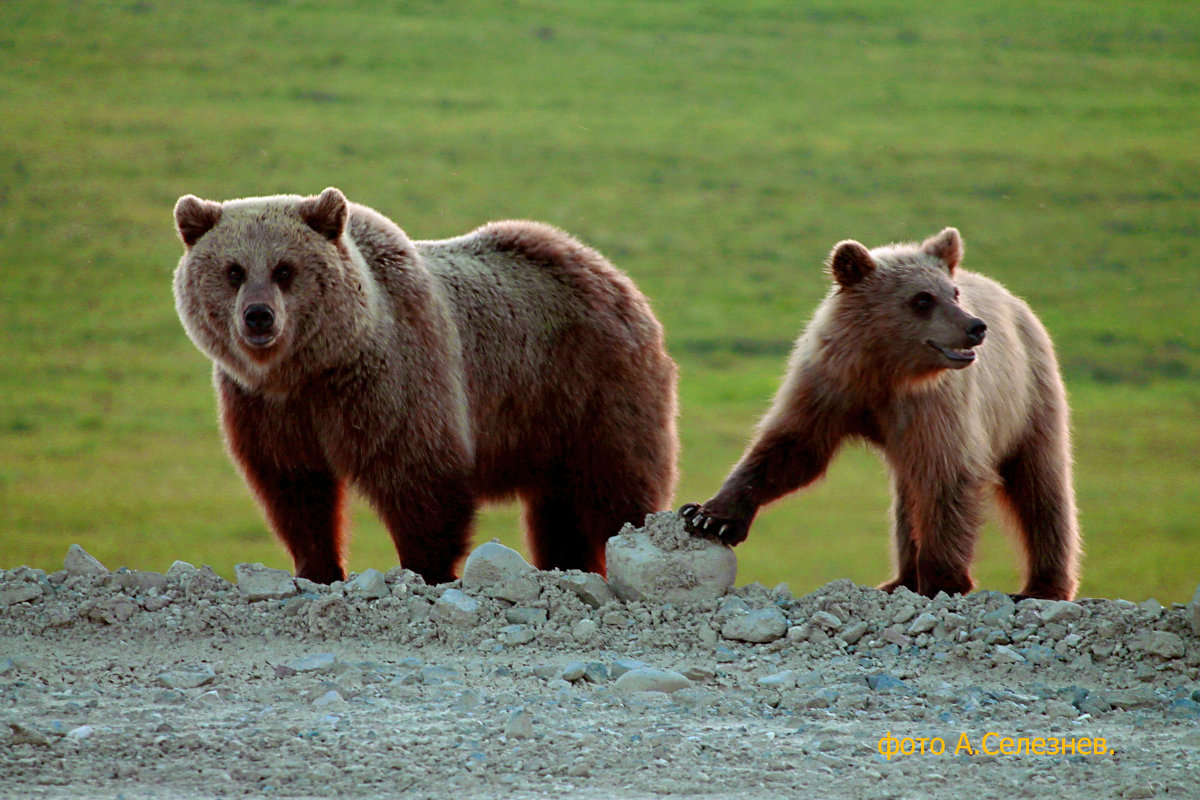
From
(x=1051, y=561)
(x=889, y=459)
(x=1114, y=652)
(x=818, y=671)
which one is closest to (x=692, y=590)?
(x=818, y=671)

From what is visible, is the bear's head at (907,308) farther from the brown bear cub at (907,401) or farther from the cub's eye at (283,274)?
the cub's eye at (283,274)

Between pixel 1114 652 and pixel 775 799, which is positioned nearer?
pixel 775 799

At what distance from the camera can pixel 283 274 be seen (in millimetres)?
6520

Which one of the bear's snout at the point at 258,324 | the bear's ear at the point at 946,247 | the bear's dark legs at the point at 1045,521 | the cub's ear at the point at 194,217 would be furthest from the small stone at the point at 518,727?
Result: the bear's dark legs at the point at 1045,521

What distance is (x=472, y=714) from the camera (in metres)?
4.74

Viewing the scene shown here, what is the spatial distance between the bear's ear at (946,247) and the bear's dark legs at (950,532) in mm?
1093

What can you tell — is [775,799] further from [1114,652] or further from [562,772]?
[1114,652]

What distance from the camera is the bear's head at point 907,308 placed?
20.9 ft

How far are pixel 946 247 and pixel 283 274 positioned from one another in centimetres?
319

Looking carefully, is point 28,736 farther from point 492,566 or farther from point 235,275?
point 235,275

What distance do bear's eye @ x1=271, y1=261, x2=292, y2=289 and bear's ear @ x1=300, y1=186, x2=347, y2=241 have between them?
283 mm

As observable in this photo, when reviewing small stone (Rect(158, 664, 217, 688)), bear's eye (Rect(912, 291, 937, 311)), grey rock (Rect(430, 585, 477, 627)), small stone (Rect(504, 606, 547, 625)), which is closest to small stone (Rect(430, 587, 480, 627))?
grey rock (Rect(430, 585, 477, 627))

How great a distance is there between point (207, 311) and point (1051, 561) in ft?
14.7

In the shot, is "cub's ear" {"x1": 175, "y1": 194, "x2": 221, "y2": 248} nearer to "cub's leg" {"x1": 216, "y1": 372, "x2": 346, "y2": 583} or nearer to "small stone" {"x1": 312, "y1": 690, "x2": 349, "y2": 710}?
"cub's leg" {"x1": 216, "y1": 372, "x2": 346, "y2": 583}
